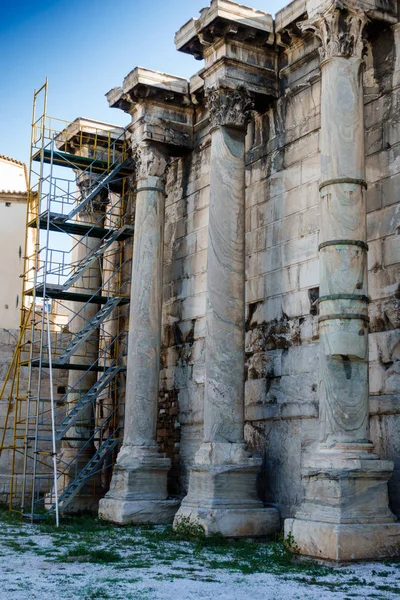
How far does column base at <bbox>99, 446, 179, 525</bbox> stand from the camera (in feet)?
43.5

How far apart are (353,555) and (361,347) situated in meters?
2.37

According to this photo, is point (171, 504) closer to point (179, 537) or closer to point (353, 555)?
point (179, 537)

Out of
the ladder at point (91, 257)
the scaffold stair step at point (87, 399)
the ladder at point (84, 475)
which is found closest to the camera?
the ladder at point (84, 475)

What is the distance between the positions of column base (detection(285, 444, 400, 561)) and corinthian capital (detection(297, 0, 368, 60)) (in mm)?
4988

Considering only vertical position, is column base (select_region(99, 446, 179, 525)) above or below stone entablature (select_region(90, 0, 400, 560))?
below

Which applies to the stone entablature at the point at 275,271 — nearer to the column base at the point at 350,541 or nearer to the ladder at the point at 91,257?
the column base at the point at 350,541

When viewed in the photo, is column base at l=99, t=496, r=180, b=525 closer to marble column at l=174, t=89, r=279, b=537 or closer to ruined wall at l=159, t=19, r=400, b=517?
ruined wall at l=159, t=19, r=400, b=517

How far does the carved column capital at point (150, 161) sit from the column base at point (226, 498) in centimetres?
557

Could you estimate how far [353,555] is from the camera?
8727 mm

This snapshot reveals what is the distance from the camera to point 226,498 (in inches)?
449

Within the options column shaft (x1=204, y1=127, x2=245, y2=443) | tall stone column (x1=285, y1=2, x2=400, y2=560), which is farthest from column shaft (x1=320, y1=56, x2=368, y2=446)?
column shaft (x1=204, y1=127, x2=245, y2=443)

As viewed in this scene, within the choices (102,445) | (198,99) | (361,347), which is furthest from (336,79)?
(102,445)

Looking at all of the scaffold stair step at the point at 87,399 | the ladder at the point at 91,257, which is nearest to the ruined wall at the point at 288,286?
the scaffold stair step at the point at 87,399

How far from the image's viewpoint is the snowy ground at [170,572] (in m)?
7.47
